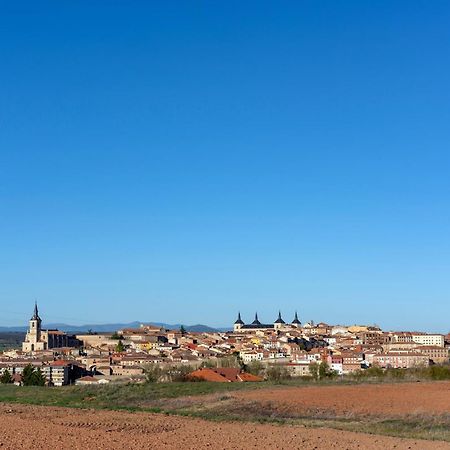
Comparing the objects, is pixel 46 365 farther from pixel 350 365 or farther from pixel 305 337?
pixel 305 337

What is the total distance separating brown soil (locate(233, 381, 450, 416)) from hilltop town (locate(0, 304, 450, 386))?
18696 millimetres

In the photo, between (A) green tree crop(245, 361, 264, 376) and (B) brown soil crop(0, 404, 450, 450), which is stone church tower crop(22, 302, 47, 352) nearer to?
(A) green tree crop(245, 361, 264, 376)

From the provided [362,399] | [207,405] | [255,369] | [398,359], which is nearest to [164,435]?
[207,405]

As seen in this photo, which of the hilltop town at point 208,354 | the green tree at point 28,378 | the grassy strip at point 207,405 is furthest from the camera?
the hilltop town at point 208,354

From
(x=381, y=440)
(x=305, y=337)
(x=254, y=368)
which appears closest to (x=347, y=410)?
(x=381, y=440)

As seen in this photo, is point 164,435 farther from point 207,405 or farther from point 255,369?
point 255,369

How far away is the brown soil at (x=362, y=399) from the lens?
116 feet

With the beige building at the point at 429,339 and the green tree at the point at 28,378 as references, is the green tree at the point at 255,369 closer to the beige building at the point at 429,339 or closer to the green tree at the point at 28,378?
the green tree at the point at 28,378

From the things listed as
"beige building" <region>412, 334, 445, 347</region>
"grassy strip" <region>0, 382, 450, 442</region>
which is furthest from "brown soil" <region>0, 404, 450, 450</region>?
"beige building" <region>412, 334, 445, 347</region>

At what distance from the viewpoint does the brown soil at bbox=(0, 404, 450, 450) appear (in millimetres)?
23641

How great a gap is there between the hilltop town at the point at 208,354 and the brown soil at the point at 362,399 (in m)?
18.7

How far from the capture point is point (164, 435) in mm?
26188

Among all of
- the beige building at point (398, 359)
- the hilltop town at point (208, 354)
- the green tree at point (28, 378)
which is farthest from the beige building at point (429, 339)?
the green tree at point (28, 378)

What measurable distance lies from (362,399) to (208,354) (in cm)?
8448
